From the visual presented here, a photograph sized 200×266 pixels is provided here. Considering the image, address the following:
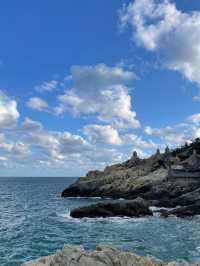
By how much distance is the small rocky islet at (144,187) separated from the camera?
63094mm

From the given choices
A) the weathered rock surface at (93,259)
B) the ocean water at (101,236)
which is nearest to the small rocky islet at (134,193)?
the weathered rock surface at (93,259)

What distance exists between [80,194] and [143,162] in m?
22.4

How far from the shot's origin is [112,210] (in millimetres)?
62594

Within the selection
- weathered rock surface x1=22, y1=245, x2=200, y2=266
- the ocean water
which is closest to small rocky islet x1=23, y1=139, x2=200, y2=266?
weathered rock surface x1=22, y1=245, x2=200, y2=266

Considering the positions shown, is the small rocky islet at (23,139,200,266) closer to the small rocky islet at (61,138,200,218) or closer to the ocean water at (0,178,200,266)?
the small rocky islet at (61,138,200,218)

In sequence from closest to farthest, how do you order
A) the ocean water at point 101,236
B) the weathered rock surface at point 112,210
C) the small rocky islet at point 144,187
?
1. the ocean water at point 101,236
2. the weathered rock surface at point 112,210
3. the small rocky islet at point 144,187

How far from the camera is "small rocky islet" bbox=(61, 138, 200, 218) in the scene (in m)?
63.1

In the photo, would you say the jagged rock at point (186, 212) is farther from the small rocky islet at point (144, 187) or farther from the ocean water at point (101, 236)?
the ocean water at point (101, 236)

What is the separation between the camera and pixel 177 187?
87750 millimetres

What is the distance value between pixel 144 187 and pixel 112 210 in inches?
1275

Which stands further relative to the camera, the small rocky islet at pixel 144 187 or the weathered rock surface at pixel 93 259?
the small rocky islet at pixel 144 187

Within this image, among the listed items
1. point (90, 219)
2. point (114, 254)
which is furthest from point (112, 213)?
point (114, 254)

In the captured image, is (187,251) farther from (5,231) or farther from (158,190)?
A: (158,190)

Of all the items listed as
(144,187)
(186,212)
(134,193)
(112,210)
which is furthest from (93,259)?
(134,193)
